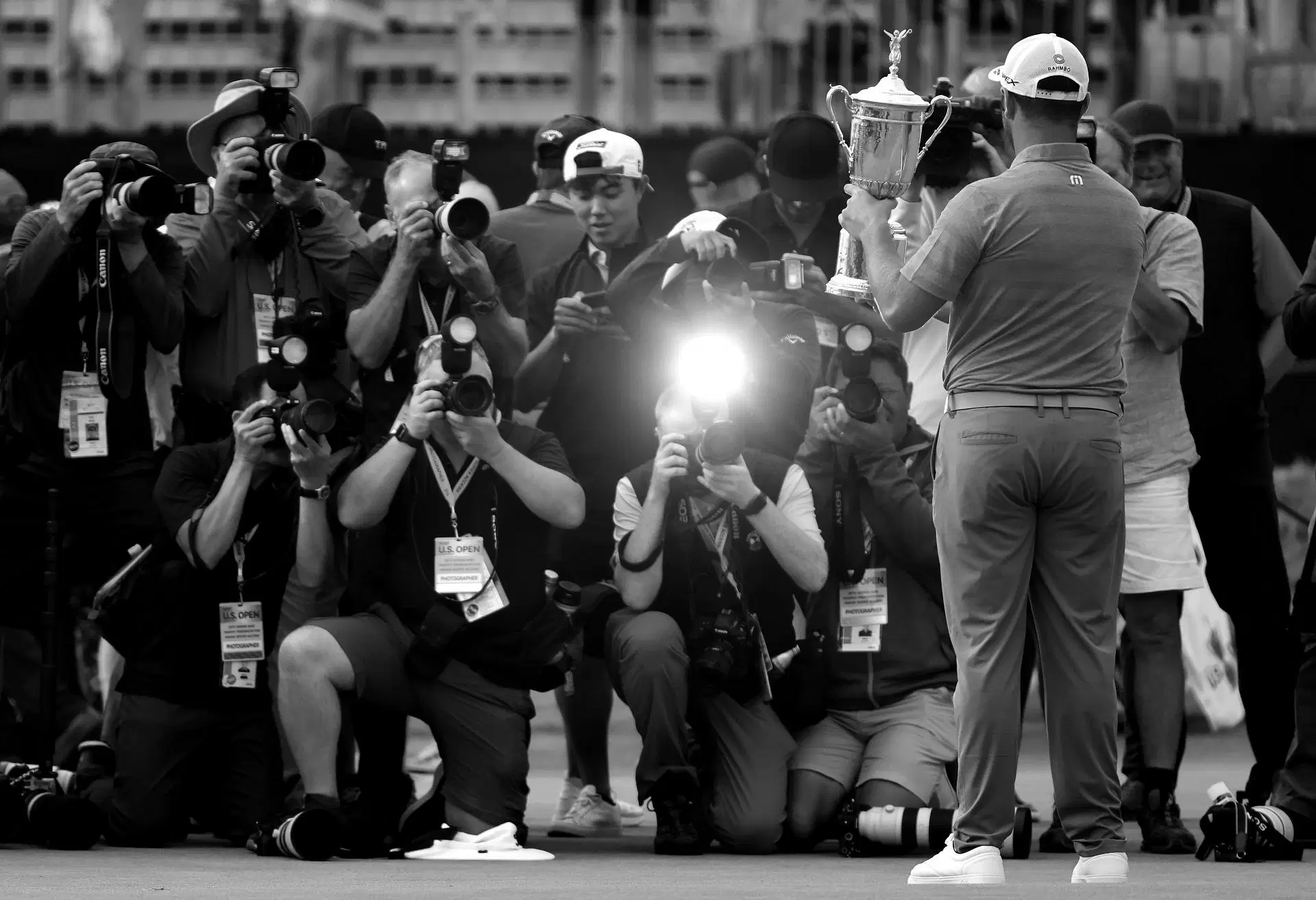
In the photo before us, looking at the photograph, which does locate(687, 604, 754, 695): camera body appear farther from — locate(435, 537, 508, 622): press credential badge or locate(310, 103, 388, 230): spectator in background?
locate(310, 103, 388, 230): spectator in background

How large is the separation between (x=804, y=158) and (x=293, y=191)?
1.59 meters

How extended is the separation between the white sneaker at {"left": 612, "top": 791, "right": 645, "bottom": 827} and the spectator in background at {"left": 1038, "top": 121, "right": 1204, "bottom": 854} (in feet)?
4.46

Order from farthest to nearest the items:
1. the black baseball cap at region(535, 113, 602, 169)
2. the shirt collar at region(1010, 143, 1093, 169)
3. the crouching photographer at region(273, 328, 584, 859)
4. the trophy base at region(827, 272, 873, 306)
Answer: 1. the black baseball cap at region(535, 113, 602, 169)
2. the crouching photographer at region(273, 328, 584, 859)
3. the trophy base at region(827, 272, 873, 306)
4. the shirt collar at region(1010, 143, 1093, 169)

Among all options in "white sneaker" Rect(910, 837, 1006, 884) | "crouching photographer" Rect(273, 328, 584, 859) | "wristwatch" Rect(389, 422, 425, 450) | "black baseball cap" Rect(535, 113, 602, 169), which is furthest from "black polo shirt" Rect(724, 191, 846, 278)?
"white sneaker" Rect(910, 837, 1006, 884)

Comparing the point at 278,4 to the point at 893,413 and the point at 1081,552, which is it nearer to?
the point at 893,413

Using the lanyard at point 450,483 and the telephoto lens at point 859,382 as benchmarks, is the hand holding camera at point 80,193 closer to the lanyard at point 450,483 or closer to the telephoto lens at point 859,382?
the lanyard at point 450,483

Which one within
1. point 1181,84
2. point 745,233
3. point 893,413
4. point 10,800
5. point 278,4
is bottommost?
point 10,800

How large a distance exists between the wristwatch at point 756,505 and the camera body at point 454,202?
1060 millimetres

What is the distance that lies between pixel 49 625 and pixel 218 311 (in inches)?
41.2

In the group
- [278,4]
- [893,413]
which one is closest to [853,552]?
[893,413]

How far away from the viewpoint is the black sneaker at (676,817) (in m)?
5.36

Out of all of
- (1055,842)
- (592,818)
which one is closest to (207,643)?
(592,818)

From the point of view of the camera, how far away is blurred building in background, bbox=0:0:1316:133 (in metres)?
9.77

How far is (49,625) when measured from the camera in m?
5.41
